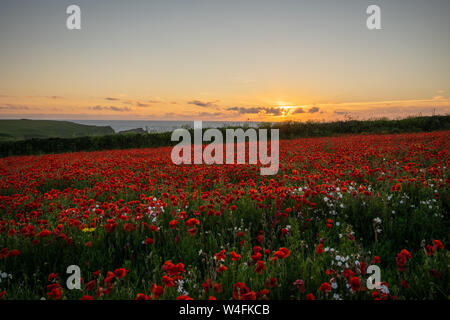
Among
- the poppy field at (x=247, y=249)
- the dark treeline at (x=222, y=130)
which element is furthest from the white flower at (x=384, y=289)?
the dark treeline at (x=222, y=130)

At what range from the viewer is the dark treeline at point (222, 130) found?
77.5 ft

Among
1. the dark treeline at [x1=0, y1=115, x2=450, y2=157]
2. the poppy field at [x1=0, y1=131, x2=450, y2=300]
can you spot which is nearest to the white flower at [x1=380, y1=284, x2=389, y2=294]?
the poppy field at [x1=0, y1=131, x2=450, y2=300]

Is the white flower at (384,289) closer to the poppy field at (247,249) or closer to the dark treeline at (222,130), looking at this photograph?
the poppy field at (247,249)

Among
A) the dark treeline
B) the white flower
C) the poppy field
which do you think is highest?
the dark treeline

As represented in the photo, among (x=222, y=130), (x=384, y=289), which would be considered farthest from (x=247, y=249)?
(x=222, y=130)

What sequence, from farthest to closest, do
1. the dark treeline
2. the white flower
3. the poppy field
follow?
the dark treeline
the poppy field
the white flower

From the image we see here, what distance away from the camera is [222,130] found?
27.5 metres

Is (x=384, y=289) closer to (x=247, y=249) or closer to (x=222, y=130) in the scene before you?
(x=247, y=249)

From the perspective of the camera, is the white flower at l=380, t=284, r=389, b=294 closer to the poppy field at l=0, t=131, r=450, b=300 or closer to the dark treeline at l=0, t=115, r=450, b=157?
the poppy field at l=0, t=131, r=450, b=300

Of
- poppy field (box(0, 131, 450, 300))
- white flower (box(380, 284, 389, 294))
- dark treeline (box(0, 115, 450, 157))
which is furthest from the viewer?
dark treeline (box(0, 115, 450, 157))

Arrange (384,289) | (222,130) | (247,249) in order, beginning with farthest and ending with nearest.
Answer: (222,130) → (247,249) → (384,289)

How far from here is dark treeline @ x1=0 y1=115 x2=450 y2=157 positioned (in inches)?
930
